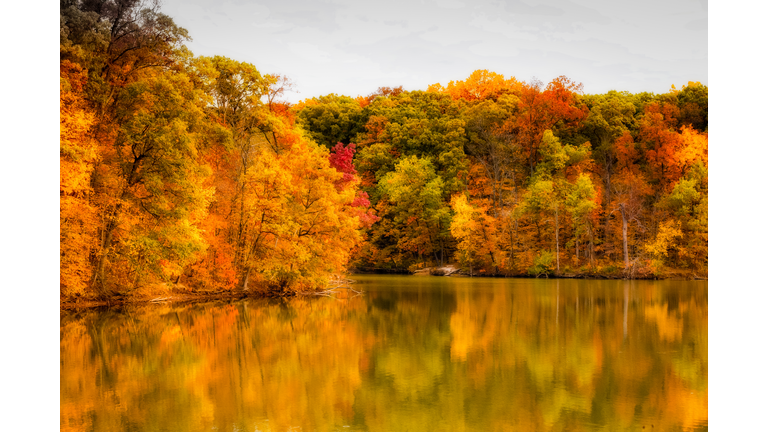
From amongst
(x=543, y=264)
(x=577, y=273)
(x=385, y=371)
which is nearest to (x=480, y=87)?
(x=543, y=264)

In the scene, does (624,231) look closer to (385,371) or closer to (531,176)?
(531,176)

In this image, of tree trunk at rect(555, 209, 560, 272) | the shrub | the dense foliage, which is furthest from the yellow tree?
tree trunk at rect(555, 209, 560, 272)

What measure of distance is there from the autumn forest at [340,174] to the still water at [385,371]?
3.11 meters

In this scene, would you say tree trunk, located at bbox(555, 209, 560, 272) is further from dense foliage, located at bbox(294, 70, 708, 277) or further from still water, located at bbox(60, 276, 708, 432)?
still water, located at bbox(60, 276, 708, 432)

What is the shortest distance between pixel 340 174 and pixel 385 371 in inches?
533

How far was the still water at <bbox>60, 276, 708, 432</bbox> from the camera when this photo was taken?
5.92m

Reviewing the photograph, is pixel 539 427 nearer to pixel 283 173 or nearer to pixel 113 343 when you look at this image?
pixel 113 343

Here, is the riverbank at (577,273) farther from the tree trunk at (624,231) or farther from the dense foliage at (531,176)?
the tree trunk at (624,231)

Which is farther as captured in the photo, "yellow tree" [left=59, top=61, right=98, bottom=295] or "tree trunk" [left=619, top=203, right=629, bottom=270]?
"tree trunk" [left=619, top=203, right=629, bottom=270]

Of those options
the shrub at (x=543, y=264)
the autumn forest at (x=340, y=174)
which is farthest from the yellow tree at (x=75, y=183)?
the shrub at (x=543, y=264)

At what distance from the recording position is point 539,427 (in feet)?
18.4

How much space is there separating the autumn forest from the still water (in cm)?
311

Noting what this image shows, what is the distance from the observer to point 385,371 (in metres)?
8.03

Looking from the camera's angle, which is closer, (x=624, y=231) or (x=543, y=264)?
(x=624, y=231)
